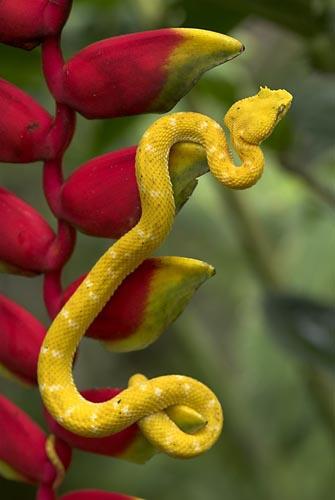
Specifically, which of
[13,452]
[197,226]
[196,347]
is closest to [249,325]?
[196,347]

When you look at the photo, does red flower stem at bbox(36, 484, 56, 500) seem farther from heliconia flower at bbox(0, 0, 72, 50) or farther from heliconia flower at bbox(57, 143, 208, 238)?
heliconia flower at bbox(0, 0, 72, 50)

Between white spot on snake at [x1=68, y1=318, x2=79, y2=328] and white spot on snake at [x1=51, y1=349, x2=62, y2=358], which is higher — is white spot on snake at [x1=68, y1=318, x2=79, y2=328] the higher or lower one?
the higher one

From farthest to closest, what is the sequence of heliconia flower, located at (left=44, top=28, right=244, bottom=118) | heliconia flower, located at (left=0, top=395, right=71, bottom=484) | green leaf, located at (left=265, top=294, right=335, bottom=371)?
green leaf, located at (left=265, top=294, right=335, bottom=371) < heliconia flower, located at (left=0, top=395, right=71, bottom=484) < heliconia flower, located at (left=44, top=28, right=244, bottom=118)

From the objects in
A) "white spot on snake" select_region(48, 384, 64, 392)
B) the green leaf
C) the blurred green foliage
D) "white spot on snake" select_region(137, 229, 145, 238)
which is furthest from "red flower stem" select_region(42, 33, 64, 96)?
the green leaf

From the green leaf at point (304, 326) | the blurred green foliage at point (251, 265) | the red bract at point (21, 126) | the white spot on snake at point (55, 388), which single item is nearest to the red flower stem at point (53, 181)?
the red bract at point (21, 126)

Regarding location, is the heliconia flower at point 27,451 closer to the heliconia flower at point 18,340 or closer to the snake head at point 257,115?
the heliconia flower at point 18,340

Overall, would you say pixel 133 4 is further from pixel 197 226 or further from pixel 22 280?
pixel 22 280

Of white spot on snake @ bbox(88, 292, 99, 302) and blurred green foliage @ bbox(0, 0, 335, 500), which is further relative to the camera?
blurred green foliage @ bbox(0, 0, 335, 500)
